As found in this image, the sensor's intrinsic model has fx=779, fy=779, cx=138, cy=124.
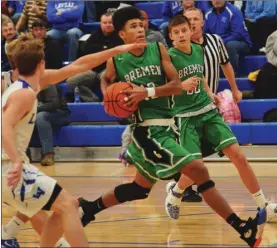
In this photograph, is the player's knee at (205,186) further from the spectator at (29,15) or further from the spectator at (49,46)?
the spectator at (29,15)

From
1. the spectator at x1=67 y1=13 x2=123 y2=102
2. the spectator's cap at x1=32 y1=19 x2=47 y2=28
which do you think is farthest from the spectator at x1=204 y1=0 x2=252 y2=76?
the spectator's cap at x1=32 y1=19 x2=47 y2=28

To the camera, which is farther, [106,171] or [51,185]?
[106,171]

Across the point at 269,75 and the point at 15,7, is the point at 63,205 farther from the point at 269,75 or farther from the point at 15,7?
the point at 15,7

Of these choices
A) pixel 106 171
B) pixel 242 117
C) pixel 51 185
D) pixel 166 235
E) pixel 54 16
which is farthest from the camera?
pixel 54 16

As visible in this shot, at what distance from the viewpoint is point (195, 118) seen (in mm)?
7195

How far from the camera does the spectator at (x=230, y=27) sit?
12227mm

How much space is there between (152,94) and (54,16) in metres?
7.59

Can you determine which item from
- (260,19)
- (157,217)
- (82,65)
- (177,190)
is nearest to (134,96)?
(82,65)

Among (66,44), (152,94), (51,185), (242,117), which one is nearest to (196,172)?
(152,94)

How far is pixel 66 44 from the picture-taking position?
13.6 metres

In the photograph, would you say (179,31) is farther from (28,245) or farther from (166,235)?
(28,245)

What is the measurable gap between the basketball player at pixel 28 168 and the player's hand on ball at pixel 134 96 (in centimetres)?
→ 91

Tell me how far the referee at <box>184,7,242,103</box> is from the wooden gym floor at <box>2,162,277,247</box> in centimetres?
124

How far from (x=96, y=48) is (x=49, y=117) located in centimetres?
159
